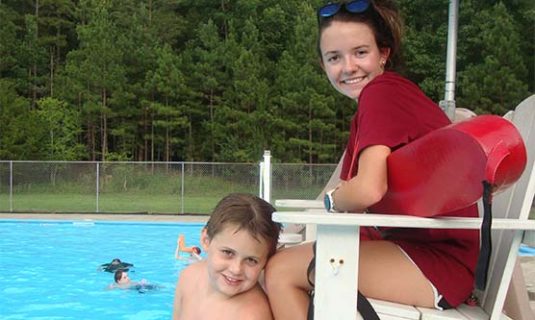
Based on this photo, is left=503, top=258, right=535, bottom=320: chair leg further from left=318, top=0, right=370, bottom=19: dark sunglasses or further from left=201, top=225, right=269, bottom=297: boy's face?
left=318, top=0, right=370, bottom=19: dark sunglasses

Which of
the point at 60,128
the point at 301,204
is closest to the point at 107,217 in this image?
the point at 301,204

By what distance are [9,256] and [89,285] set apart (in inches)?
124

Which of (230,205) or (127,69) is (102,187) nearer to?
(127,69)

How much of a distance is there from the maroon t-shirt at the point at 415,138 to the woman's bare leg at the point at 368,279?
0.14ft

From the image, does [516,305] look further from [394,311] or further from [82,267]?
[82,267]

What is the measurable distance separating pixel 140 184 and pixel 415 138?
1884 cm

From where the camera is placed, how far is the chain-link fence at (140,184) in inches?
709

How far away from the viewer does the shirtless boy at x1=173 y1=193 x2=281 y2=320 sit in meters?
2.12

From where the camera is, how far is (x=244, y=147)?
30578 millimetres

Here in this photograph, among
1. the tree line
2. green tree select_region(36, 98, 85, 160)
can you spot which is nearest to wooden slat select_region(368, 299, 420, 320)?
the tree line

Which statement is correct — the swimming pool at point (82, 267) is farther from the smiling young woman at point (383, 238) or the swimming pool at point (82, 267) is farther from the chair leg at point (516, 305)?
the smiling young woman at point (383, 238)

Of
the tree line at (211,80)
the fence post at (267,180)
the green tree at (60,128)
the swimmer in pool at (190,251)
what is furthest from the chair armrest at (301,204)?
the green tree at (60,128)

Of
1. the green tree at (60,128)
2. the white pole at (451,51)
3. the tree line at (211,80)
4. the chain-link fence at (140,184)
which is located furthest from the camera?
the green tree at (60,128)

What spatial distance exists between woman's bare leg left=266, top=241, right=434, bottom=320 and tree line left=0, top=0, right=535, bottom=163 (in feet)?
89.7
